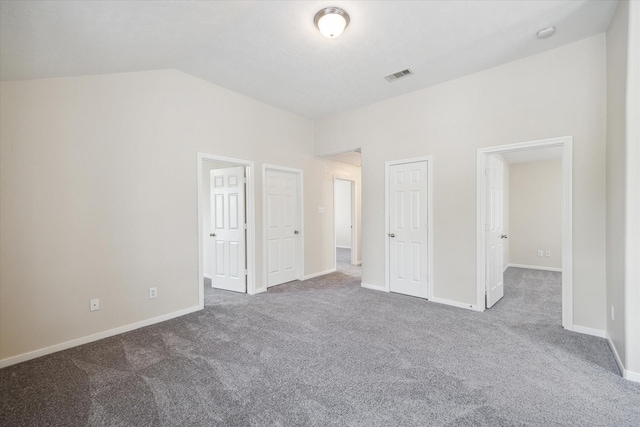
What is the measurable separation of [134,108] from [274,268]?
2993 mm

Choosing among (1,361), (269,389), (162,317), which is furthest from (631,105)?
(1,361)

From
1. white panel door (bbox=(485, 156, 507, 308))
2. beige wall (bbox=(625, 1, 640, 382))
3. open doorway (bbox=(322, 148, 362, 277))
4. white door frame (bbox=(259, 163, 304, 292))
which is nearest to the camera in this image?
beige wall (bbox=(625, 1, 640, 382))

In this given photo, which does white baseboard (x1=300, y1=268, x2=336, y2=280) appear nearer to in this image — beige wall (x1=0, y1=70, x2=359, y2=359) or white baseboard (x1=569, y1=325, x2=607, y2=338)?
beige wall (x1=0, y1=70, x2=359, y2=359)

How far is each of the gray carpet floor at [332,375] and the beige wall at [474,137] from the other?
0.74m

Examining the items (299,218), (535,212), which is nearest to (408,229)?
(299,218)

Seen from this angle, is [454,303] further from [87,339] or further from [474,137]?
[87,339]

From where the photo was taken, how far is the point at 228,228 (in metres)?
4.62

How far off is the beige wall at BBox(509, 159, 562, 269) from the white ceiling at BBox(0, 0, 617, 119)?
170 inches

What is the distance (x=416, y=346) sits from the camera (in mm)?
2660

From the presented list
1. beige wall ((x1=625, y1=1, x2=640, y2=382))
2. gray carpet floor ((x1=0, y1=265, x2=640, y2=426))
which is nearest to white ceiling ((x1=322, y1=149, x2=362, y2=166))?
gray carpet floor ((x1=0, y1=265, x2=640, y2=426))

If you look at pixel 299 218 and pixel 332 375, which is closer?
pixel 332 375

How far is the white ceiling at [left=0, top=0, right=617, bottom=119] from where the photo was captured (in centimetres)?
207

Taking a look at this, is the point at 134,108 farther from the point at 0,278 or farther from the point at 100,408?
the point at 100,408

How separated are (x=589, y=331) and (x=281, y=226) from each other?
413 centimetres
